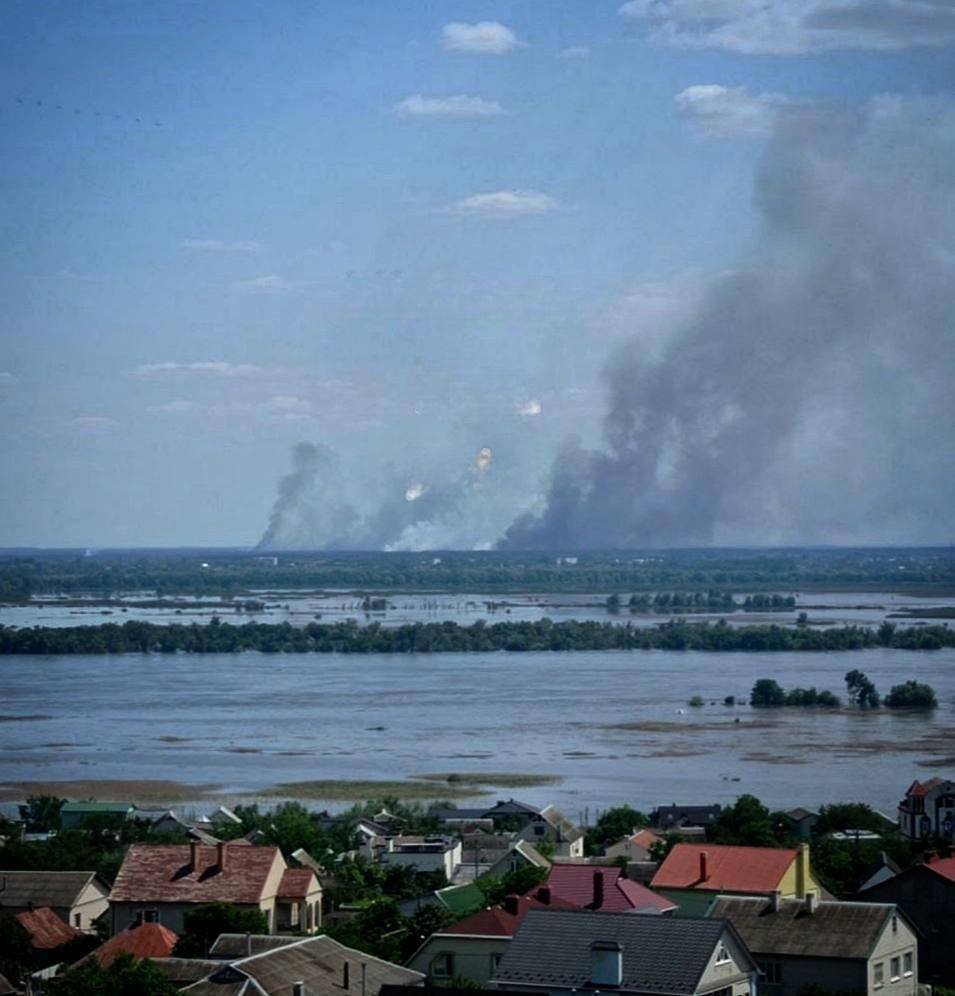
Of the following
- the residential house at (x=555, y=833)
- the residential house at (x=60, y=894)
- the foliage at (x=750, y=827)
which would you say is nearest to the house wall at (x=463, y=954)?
the residential house at (x=60, y=894)

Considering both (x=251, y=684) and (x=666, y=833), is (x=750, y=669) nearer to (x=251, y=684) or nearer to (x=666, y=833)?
(x=251, y=684)

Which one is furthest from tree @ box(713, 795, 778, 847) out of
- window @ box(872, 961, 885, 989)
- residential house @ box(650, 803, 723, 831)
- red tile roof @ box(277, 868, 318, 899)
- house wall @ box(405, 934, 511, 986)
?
house wall @ box(405, 934, 511, 986)

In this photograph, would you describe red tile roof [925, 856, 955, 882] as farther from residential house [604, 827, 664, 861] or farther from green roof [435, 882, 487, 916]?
residential house [604, 827, 664, 861]

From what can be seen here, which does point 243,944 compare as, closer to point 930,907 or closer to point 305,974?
point 305,974

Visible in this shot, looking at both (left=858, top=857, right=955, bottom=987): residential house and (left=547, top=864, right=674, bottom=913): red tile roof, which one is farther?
(left=858, top=857, right=955, bottom=987): residential house

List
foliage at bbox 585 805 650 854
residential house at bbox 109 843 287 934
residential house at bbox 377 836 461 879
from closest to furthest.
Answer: residential house at bbox 109 843 287 934
residential house at bbox 377 836 461 879
foliage at bbox 585 805 650 854
